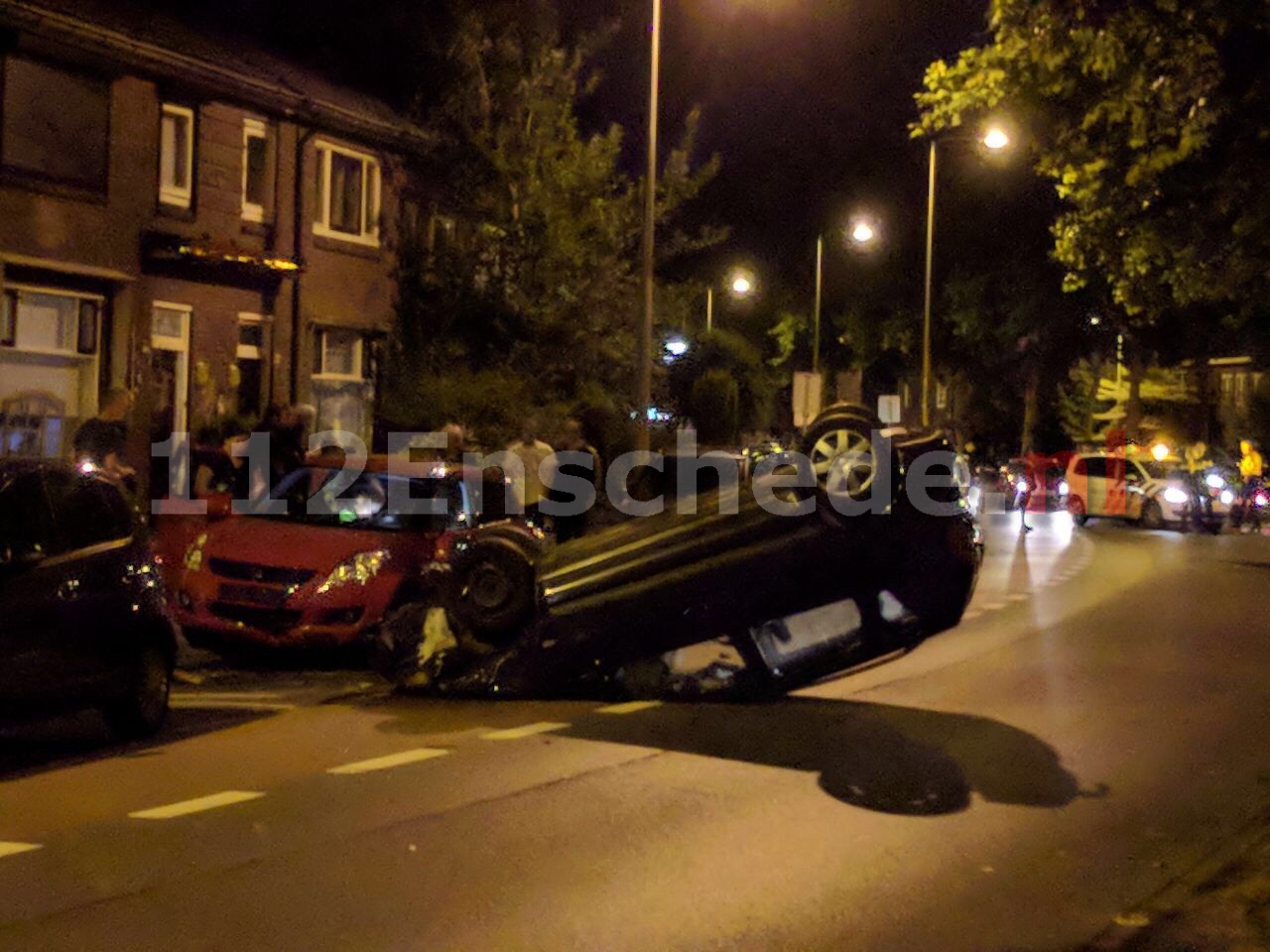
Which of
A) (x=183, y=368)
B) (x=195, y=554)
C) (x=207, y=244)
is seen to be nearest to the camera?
(x=195, y=554)

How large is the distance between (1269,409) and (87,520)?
41.8 metres

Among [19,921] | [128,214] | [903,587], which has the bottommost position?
[19,921]

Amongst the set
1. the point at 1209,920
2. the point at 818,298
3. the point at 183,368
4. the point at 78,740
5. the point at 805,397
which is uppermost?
the point at 818,298

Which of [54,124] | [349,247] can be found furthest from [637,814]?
[349,247]

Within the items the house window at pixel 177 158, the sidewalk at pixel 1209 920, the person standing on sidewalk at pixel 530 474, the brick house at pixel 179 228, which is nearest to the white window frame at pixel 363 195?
the brick house at pixel 179 228

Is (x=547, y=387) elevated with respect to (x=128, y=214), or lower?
lower

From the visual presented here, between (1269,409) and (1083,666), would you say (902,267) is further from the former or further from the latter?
(1083,666)

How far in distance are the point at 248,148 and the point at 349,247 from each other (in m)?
2.50

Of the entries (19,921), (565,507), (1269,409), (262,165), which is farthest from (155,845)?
(1269,409)

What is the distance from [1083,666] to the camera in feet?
41.1

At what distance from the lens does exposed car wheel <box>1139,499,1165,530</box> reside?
31.7 m

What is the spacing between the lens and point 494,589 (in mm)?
9953

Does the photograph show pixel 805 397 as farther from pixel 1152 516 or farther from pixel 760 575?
pixel 760 575

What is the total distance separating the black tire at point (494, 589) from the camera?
388 inches
